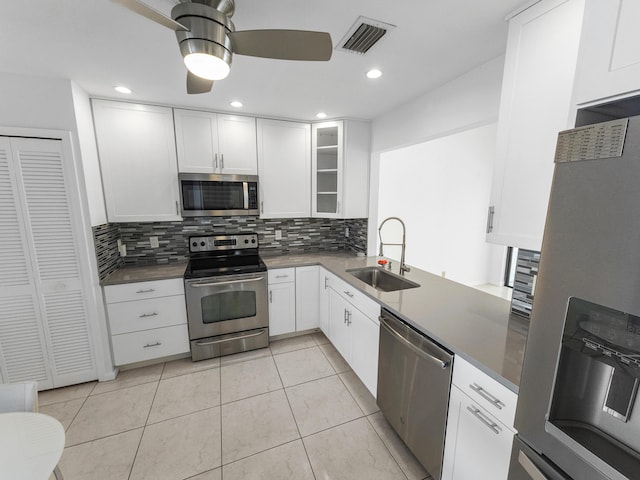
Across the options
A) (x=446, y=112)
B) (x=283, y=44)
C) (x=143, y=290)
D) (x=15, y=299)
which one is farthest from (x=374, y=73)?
(x=15, y=299)

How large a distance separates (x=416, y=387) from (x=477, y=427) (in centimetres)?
36

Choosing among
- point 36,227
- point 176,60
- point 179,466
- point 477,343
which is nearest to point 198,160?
point 176,60

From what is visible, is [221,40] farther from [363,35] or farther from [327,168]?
[327,168]

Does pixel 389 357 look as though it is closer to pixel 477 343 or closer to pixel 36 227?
pixel 477 343

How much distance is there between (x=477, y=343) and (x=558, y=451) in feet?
1.77

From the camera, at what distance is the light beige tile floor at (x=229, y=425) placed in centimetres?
154

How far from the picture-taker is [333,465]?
156cm

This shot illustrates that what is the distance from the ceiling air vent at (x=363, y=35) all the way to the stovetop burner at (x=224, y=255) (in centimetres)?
196

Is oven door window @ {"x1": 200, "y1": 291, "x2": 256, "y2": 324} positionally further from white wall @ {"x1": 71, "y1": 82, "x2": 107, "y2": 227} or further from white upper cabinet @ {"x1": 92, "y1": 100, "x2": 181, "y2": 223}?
white wall @ {"x1": 71, "y1": 82, "x2": 107, "y2": 227}

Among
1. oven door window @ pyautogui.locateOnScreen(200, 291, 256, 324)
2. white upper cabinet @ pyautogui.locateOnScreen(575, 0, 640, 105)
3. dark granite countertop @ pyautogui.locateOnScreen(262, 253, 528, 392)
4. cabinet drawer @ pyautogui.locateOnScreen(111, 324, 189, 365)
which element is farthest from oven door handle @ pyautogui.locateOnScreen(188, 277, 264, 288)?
white upper cabinet @ pyautogui.locateOnScreen(575, 0, 640, 105)

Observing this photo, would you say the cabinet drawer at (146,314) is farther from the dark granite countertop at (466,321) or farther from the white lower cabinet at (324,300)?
the dark granite countertop at (466,321)

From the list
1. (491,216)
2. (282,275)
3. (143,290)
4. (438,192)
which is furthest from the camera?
(438,192)

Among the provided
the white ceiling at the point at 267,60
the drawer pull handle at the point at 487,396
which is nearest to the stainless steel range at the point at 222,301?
the white ceiling at the point at 267,60

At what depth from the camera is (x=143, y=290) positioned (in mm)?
2312
